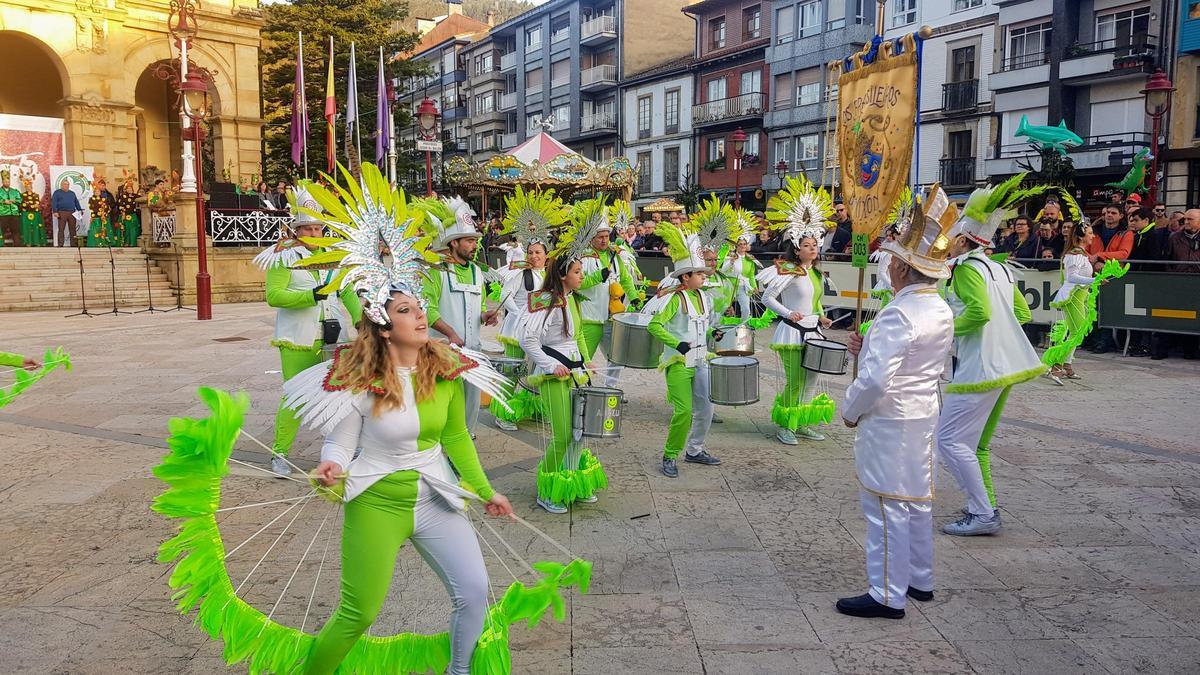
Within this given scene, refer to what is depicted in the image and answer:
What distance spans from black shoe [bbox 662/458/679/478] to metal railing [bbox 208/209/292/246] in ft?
57.0

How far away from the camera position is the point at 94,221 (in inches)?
966

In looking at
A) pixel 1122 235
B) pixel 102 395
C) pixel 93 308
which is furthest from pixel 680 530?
pixel 93 308

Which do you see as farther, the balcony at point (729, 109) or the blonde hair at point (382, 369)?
the balcony at point (729, 109)

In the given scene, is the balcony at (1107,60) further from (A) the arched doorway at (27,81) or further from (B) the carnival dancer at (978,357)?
(A) the arched doorway at (27,81)

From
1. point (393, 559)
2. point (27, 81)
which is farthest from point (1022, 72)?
point (27, 81)

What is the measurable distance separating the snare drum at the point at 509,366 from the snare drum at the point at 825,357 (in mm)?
2612

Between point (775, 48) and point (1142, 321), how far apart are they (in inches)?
1178

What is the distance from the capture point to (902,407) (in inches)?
175

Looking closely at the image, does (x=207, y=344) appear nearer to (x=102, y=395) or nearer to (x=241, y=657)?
(x=102, y=395)

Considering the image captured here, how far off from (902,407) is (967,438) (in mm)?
1521

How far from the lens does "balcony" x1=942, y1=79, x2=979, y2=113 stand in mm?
33000

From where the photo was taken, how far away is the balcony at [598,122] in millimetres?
50125

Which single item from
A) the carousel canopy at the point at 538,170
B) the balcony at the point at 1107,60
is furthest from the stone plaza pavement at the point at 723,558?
the balcony at the point at 1107,60

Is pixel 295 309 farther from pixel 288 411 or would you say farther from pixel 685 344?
pixel 685 344
